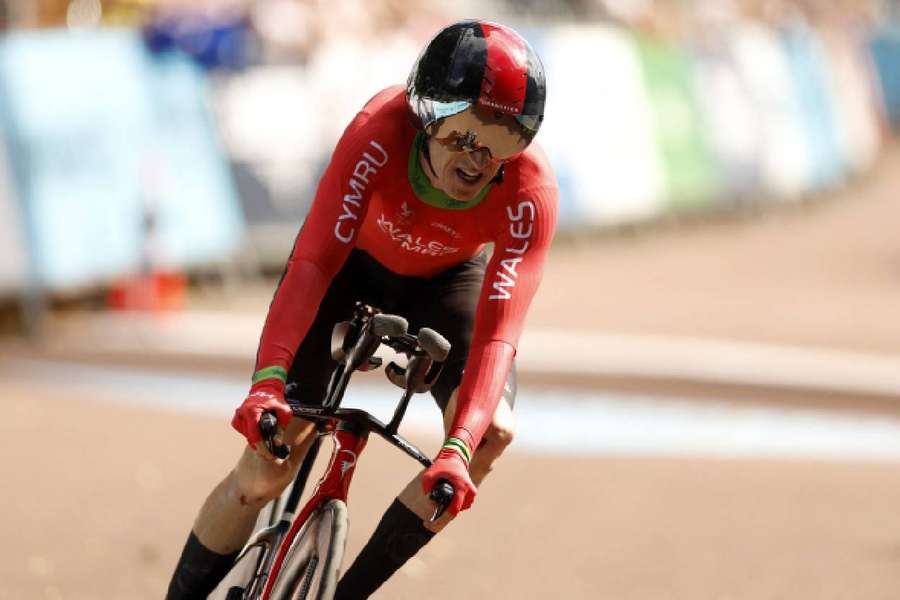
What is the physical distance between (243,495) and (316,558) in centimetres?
60

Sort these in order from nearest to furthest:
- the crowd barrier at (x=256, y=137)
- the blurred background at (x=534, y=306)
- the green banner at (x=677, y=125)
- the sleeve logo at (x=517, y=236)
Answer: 1. the sleeve logo at (x=517, y=236)
2. the blurred background at (x=534, y=306)
3. the crowd barrier at (x=256, y=137)
4. the green banner at (x=677, y=125)

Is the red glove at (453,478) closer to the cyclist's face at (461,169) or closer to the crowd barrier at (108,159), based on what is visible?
the cyclist's face at (461,169)

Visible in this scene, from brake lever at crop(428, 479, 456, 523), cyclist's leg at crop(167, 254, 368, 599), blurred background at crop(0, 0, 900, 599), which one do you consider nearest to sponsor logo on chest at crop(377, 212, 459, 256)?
cyclist's leg at crop(167, 254, 368, 599)

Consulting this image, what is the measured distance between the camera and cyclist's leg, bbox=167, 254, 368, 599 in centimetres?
438

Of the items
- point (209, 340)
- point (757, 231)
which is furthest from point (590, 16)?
point (209, 340)

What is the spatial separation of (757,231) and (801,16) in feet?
30.4

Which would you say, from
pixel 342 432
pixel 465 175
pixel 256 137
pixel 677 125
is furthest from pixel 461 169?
pixel 677 125

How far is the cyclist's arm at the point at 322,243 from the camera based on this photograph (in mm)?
4078

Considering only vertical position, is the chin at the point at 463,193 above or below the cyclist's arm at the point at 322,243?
above

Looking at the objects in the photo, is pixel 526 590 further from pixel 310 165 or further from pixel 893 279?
pixel 893 279

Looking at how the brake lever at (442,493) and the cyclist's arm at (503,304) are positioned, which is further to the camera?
the cyclist's arm at (503,304)

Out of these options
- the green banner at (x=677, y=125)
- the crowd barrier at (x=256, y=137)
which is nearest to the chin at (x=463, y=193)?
the crowd barrier at (x=256, y=137)

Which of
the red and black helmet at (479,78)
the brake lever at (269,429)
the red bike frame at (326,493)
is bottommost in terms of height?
the red bike frame at (326,493)

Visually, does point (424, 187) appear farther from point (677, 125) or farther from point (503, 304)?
point (677, 125)
